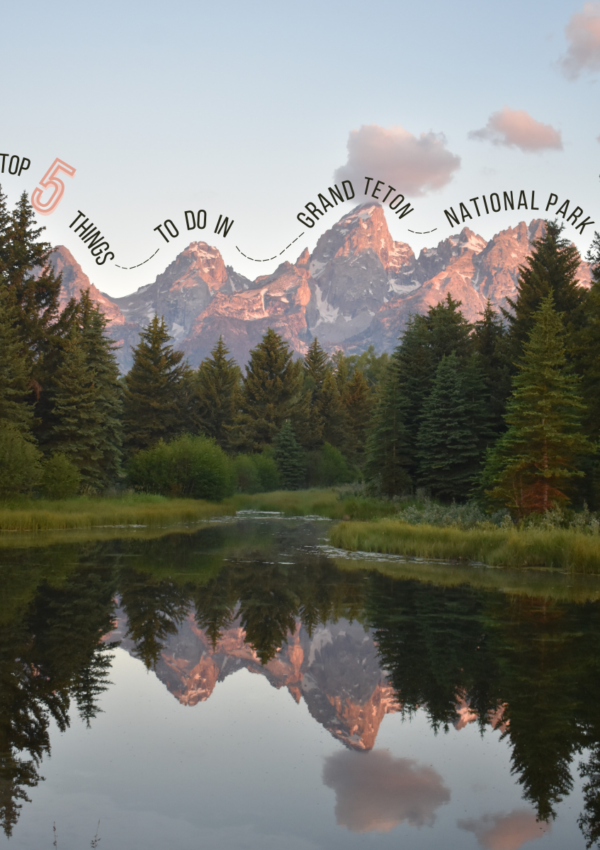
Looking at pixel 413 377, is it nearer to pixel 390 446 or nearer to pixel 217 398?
pixel 390 446

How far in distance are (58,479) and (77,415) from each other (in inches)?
267

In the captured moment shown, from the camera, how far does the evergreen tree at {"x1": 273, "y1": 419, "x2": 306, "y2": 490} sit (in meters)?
78.6

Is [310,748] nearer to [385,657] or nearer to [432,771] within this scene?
[432,771]

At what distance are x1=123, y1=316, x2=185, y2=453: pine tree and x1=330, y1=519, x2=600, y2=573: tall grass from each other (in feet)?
135

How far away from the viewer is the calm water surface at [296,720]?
657 centimetres

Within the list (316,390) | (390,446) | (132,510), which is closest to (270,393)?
(316,390)

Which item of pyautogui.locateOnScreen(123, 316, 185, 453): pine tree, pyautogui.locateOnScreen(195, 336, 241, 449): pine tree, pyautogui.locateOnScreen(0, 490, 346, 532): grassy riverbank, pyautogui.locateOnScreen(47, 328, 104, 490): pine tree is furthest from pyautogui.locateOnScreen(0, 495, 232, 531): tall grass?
pyautogui.locateOnScreen(195, 336, 241, 449): pine tree

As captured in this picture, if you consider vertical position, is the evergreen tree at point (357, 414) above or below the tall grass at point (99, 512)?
above

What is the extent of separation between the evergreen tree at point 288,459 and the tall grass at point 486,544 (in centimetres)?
4571

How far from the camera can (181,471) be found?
57.1 metres

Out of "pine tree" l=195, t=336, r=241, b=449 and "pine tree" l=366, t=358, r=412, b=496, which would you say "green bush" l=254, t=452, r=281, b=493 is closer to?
"pine tree" l=195, t=336, r=241, b=449

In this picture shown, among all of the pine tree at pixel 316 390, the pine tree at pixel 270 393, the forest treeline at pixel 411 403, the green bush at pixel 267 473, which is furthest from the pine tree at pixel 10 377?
the pine tree at pixel 316 390

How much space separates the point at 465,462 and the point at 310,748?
35.2m

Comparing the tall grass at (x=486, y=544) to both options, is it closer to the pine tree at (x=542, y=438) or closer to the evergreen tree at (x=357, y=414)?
the pine tree at (x=542, y=438)
